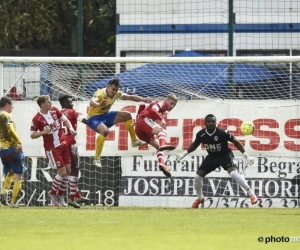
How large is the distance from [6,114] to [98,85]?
3.05 m

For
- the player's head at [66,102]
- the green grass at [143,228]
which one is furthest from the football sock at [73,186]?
the player's head at [66,102]

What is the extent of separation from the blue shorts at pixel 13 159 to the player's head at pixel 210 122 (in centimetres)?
342

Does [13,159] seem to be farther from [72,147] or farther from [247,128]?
[247,128]

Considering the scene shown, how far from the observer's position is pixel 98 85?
21328 millimetres

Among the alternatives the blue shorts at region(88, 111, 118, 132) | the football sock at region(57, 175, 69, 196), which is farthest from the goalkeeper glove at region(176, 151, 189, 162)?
the football sock at region(57, 175, 69, 196)

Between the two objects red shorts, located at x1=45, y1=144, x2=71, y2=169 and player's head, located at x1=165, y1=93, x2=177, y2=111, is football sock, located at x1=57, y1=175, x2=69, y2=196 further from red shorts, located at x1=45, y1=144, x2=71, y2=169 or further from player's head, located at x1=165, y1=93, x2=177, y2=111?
player's head, located at x1=165, y1=93, x2=177, y2=111

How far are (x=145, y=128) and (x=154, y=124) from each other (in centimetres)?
18

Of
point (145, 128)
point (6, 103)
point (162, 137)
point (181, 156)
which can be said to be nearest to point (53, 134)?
point (6, 103)

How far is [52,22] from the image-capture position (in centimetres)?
3562

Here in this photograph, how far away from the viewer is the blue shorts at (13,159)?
1909 centimetres

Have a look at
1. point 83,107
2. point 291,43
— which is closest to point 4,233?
point 83,107

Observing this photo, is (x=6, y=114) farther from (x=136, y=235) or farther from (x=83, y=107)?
(x=136, y=235)

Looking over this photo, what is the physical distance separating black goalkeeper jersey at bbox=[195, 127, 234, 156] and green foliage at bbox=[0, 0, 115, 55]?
52.3 ft

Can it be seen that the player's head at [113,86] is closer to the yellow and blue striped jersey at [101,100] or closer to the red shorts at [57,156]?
the yellow and blue striped jersey at [101,100]
